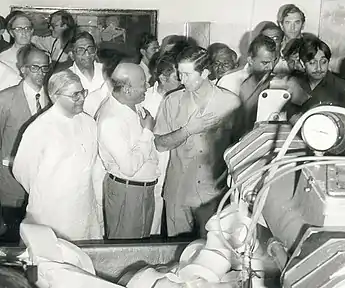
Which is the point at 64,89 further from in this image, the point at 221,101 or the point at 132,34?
the point at 221,101

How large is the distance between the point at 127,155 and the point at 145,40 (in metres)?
0.38

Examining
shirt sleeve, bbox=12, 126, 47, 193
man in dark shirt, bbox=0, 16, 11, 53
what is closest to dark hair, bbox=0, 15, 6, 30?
man in dark shirt, bbox=0, 16, 11, 53

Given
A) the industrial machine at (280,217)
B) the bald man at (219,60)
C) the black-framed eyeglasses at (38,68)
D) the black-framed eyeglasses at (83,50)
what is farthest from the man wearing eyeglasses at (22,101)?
the industrial machine at (280,217)

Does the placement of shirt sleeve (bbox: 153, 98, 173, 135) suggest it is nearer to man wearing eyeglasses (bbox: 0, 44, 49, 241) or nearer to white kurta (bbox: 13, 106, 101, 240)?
white kurta (bbox: 13, 106, 101, 240)

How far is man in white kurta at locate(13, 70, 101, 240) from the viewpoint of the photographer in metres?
2.10

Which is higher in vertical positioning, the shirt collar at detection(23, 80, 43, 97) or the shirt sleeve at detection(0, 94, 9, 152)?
the shirt collar at detection(23, 80, 43, 97)

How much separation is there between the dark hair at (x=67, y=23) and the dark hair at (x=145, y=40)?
0.72 ft

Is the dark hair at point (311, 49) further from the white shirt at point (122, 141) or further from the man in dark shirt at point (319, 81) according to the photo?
the white shirt at point (122, 141)

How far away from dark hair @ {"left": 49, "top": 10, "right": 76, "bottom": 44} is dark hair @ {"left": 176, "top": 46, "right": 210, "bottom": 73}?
14.1 inches

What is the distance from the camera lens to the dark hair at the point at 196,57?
2203 mm

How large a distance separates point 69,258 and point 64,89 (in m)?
0.79

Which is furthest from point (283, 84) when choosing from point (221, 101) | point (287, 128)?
point (287, 128)

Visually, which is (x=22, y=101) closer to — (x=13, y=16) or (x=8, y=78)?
(x=8, y=78)

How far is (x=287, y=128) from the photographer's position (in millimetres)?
1320
